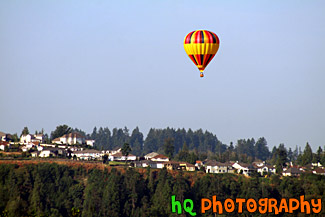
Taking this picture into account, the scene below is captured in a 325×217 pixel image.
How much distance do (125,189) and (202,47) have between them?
4037 cm

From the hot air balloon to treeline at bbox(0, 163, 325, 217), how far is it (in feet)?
113

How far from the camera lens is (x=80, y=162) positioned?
123 metres

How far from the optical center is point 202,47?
3100 inches

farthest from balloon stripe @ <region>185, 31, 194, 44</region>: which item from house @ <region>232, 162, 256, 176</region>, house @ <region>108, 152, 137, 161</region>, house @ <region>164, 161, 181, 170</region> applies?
house @ <region>108, 152, 137, 161</region>

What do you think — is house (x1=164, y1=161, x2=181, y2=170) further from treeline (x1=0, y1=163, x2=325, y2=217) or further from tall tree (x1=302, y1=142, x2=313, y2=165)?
tall tree (x1=302, y1=142, x2=313, y2=165)

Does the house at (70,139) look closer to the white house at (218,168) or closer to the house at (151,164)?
the house at (151,164)

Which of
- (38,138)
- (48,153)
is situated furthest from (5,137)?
(48,153)

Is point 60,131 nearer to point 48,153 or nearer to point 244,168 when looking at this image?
point 48,153

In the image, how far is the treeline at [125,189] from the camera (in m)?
106

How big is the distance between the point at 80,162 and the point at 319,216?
47709 mm

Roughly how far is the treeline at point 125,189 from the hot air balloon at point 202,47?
1357 inches

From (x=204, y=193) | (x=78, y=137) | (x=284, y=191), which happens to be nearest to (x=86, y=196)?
(x=204, y=193)

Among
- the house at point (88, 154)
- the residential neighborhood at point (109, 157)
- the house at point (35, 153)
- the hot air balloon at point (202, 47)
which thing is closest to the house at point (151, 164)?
the residential neighborhood at point (109, 157)

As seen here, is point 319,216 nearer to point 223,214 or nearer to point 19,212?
point 223,214
